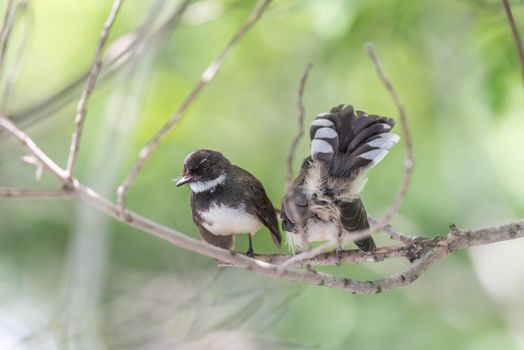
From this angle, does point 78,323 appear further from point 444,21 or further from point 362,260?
point 444,21

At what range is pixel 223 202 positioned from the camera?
14.7ft

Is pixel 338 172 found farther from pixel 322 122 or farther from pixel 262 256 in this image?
pixel 262 256

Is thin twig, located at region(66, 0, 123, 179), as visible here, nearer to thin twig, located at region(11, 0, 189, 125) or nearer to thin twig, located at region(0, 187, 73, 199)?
thin twig, located at region(0, 187, 73, 199)

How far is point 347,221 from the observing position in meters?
3.80

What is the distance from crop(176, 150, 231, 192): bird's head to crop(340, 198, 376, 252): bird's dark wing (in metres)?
0.87

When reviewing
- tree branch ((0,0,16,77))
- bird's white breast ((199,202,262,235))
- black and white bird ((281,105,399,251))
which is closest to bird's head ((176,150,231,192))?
bird's white breast ((199,202,262,235))

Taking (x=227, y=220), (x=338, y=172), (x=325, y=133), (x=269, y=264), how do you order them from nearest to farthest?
(x=269, y=264) → (x=325, y=133) → (x=338, y=172) → (x=227, y=220)

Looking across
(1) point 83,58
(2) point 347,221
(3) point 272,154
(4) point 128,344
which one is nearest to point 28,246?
(1) point 83,58

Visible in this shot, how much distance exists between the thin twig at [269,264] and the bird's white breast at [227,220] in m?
1.33

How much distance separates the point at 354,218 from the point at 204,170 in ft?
3.22

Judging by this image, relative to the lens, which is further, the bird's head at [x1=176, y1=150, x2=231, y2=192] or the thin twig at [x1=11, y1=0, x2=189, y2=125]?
the bird's head at [x1=176, y1=150, x2=231, y2=192]

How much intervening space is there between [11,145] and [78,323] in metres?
2.22

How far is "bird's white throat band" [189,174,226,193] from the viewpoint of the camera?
14.6ft

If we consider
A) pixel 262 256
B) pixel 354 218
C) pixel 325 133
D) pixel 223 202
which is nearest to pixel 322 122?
pixel 325 133
